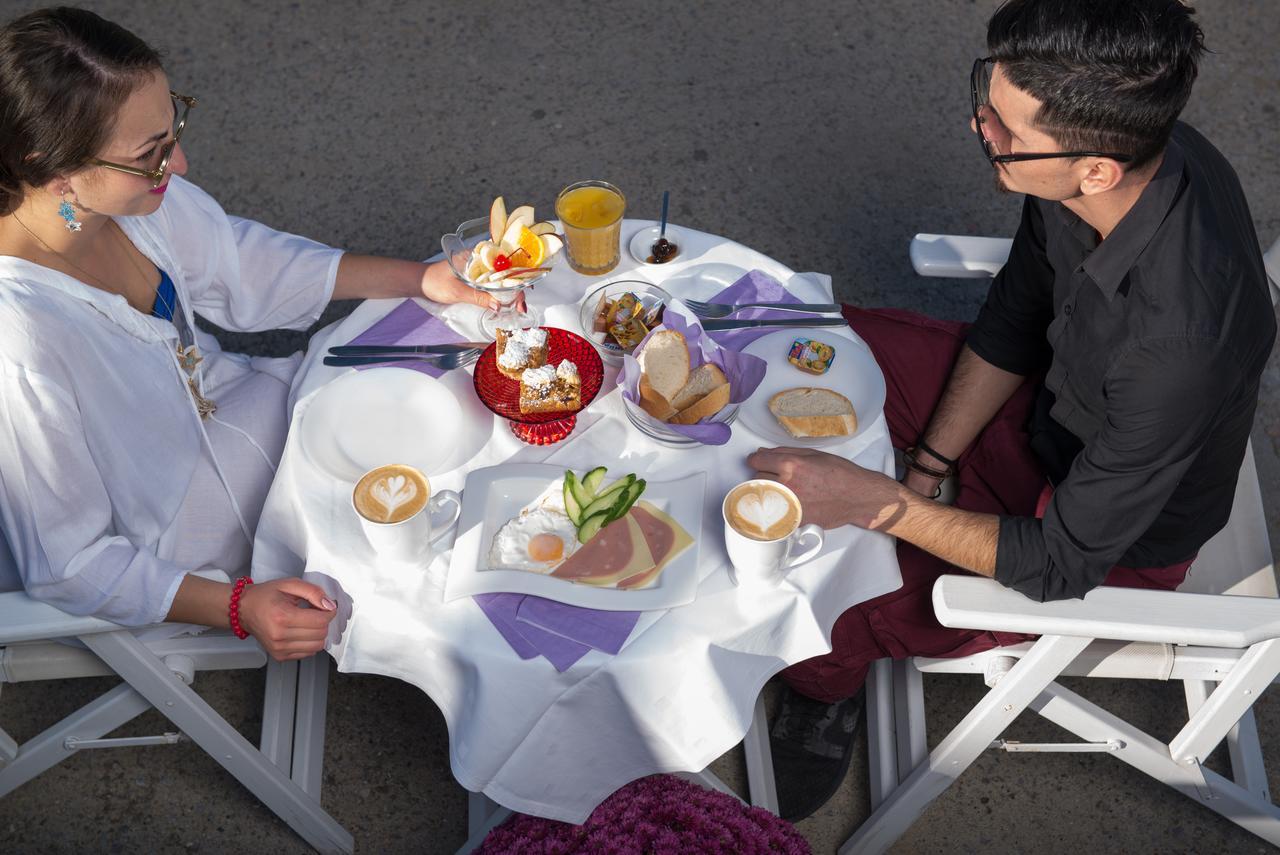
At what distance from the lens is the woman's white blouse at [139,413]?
1.50 metres

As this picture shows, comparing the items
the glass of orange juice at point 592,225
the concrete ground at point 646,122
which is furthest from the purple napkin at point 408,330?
the concrete ground at point 646,122

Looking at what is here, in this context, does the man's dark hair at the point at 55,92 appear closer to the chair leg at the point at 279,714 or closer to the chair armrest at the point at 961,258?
the chair leg at the point at 279,714

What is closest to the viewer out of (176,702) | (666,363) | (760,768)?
(666,363)

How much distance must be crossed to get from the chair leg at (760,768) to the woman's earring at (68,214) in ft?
4.98

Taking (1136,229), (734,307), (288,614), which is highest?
(1136,229)

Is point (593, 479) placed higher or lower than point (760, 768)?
higher

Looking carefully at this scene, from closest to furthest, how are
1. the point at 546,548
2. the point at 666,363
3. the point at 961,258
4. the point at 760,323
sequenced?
the point at 546,548 < the point at 666,363 < the point at 760,323 < the point at 961,258

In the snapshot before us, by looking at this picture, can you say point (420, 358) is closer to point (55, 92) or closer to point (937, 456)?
point (55, 92)

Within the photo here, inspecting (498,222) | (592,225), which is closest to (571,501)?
(498,222)

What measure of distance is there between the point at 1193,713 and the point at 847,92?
2291mm

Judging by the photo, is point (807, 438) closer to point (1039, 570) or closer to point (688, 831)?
point (1039, 570)

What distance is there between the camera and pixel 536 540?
1.53m

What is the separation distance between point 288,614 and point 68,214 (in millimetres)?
689

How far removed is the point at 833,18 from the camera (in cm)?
367
